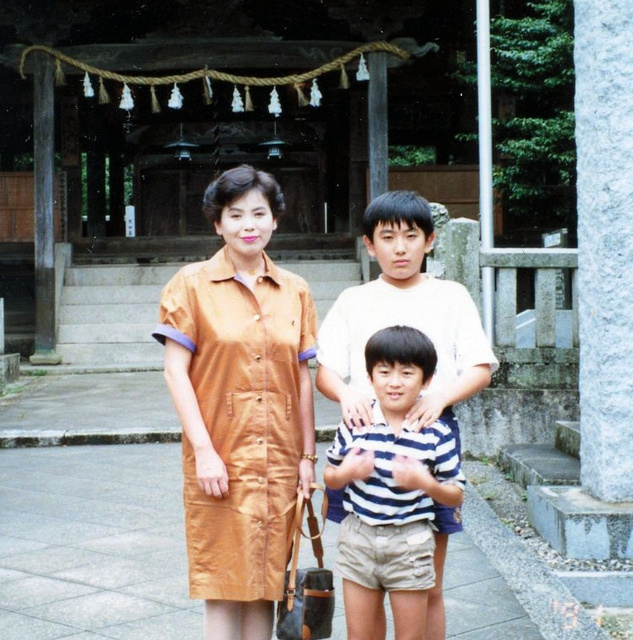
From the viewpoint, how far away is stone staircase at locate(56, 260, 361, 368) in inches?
507

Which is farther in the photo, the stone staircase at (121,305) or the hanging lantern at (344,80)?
the hanging lantern at (344,80)

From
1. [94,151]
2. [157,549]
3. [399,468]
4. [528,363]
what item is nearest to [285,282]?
[399,468]

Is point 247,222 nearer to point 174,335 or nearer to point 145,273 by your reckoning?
point 174,335

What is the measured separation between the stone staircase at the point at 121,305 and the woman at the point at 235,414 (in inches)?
384

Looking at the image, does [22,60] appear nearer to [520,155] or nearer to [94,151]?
[94,151]

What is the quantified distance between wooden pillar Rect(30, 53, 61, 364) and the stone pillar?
927 cm

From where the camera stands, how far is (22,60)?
13.4 metres

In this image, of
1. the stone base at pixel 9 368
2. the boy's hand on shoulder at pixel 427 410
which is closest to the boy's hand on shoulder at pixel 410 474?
the boy's hand on shoulder at pixel 427 410

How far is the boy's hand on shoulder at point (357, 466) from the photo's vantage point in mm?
2666

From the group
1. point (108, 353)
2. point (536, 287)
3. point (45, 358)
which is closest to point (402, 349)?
point (536, 287)

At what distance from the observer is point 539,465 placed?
236 inches

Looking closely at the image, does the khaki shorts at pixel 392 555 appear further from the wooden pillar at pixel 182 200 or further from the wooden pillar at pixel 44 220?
the wooden pillar at pixel 182 200

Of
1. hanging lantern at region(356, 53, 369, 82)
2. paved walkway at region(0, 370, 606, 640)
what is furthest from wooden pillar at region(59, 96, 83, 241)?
paved walkway at region(0, 370, 606, 640)

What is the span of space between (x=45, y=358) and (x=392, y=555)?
10.7m
